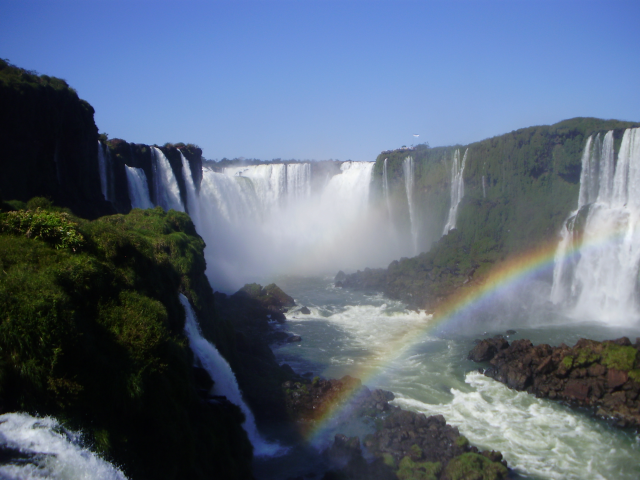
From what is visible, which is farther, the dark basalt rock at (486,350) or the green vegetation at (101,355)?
the dark basalt rock at (486,350)

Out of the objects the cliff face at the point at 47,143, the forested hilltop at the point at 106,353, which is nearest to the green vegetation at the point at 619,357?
the forested hilltop at the point at 106,353

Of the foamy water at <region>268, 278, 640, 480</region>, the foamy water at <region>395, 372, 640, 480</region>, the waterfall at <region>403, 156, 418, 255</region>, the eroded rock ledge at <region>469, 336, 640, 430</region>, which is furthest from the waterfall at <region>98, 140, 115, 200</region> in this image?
the waterfall at <region>403, 156, 418, 255</region>

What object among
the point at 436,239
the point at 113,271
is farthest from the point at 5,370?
the point at 436,239

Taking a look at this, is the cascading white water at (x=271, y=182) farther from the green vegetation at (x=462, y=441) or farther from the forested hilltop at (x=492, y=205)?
the green vegetation at (x=462, y=441)

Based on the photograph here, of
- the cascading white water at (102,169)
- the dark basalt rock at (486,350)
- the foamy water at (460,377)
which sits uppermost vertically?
the cascading white water at (102,169)

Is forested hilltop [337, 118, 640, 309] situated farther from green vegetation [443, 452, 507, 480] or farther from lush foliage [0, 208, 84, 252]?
lush foliage [0, 208, 84, 252]

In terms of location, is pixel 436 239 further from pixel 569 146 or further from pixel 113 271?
pixel 113 271

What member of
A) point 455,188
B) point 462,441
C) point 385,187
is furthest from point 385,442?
point 385,187
